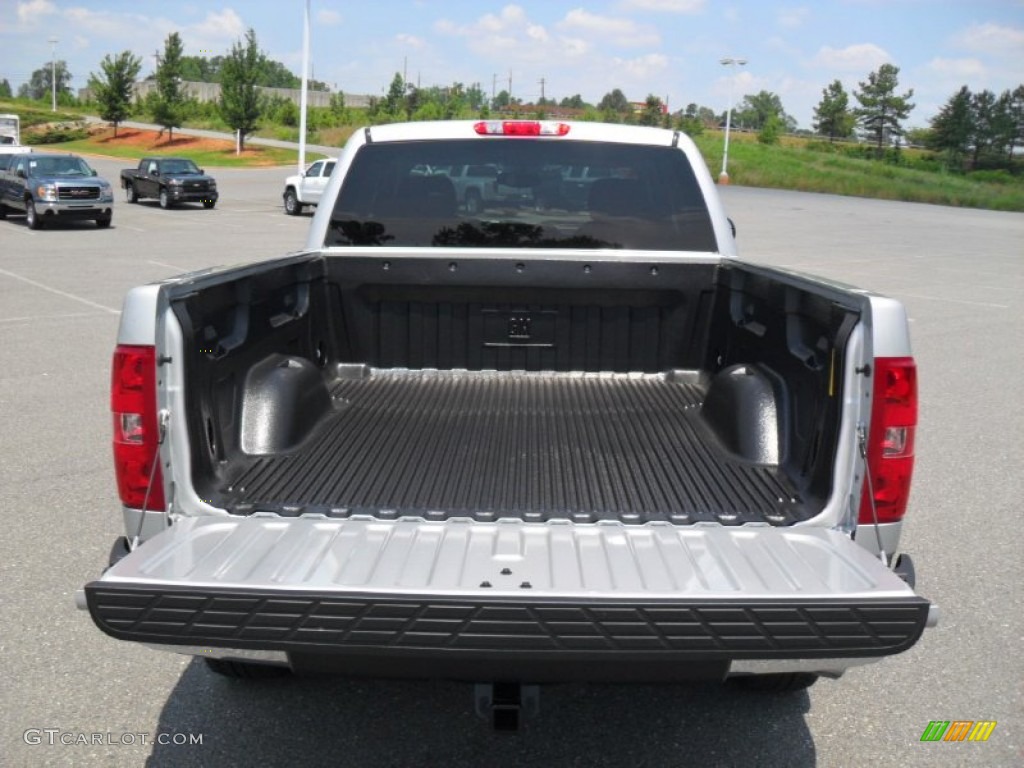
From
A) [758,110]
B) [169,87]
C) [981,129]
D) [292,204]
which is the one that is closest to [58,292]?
[292,204]

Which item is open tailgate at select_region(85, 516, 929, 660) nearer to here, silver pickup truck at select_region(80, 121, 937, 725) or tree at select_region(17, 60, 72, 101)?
silver pickup truck at select_region(80, 121, 937, 725)

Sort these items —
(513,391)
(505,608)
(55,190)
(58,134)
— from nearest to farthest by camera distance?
(505,608) < (513,391) < (55,190) < (58,134)

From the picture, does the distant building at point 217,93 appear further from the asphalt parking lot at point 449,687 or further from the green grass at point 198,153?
the asphalt parking lot at point 449,687

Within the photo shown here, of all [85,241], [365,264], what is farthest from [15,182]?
[365,264]

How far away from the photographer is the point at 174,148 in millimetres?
69312

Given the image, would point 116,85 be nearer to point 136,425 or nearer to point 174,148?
point 174,148

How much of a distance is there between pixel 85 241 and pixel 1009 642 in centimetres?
2133

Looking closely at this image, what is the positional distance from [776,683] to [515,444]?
1.29 m

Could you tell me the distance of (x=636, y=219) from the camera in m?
4.89

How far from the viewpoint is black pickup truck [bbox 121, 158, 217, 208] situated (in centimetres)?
3162

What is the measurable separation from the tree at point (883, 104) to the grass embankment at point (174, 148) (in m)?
83.4

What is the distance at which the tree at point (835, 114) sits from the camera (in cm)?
12788

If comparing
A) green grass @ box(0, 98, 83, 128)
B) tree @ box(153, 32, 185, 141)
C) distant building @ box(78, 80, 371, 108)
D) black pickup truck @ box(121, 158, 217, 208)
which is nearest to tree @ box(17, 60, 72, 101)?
distant building @ box(78, 80, 371, 108)

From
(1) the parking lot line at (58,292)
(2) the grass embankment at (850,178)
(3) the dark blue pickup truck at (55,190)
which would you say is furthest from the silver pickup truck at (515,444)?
(2) the grass embankment at (850,178)
